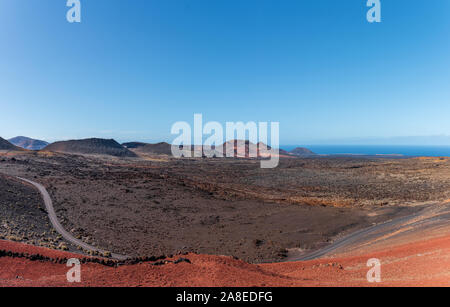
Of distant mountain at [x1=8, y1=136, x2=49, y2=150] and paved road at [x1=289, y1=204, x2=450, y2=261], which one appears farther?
distant mountain at [x1=8, y1=136, x2=49, y2=150]

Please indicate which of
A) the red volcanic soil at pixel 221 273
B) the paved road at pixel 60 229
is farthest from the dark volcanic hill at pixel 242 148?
the red volcanic soil at pixel 221 273

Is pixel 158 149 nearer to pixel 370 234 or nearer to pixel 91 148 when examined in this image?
pixel 91 148

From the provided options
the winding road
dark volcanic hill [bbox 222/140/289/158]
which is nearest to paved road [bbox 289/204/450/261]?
the winding road

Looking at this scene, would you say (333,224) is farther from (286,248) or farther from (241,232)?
(241,232)

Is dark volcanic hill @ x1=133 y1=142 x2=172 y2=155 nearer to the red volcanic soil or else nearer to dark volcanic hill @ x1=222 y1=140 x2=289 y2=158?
dark volcanic hill @ x1=222 y1=140 x2=289 y2=158

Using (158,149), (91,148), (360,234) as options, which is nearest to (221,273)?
(360,234)
